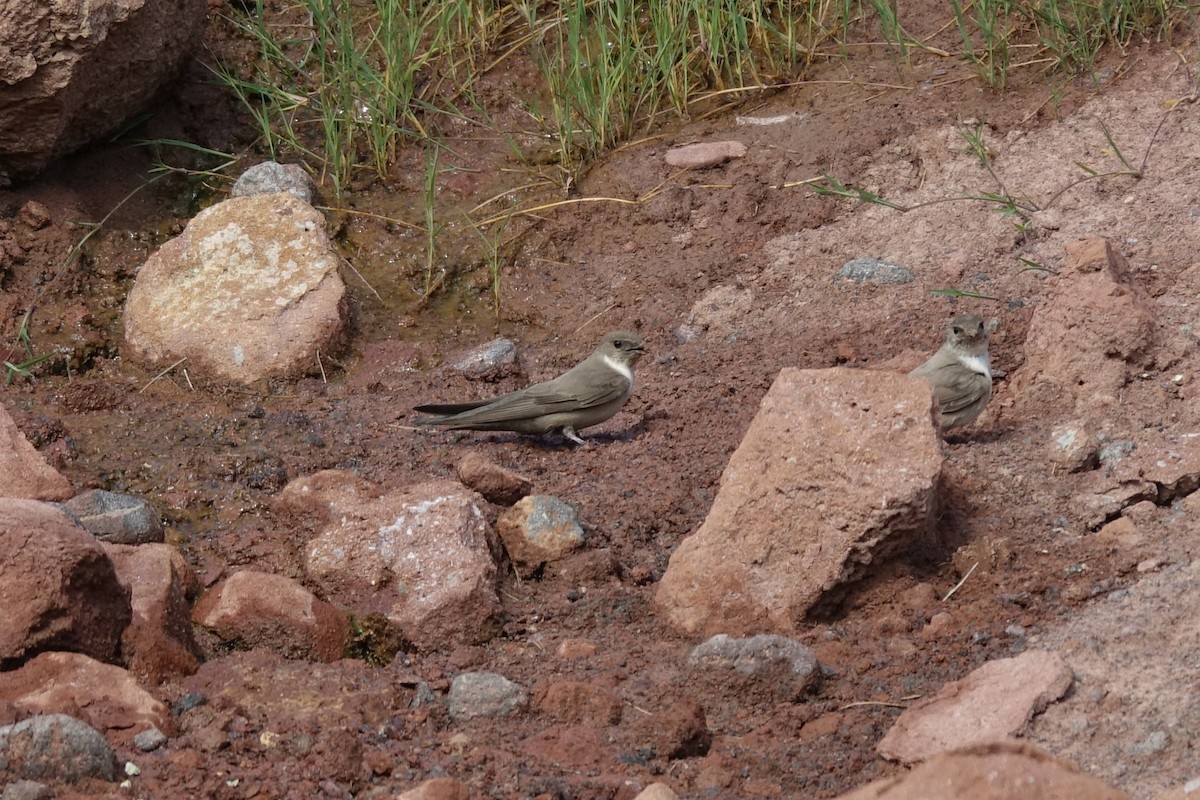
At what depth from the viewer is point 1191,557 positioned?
462 centimetres

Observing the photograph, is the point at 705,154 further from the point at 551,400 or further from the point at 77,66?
the point at 77,66

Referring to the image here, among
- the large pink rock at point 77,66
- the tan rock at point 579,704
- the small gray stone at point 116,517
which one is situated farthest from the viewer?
the large pink rock at point 77,66

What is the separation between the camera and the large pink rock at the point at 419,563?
479 centimetres

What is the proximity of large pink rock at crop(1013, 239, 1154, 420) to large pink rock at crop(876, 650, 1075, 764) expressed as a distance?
2098 millimetres

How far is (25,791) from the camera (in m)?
3.36

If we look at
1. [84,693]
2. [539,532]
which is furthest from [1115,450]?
[84,693]

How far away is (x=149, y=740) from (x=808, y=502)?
2100 mm

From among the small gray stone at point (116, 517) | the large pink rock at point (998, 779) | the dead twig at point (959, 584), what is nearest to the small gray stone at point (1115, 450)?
the dead twig at point (959, 584)

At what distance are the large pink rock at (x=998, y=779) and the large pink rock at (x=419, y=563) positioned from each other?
7.60ft

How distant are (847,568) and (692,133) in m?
4.43

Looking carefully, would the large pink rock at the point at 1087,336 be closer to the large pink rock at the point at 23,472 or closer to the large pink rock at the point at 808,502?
the large pink rock at the point at 808,502

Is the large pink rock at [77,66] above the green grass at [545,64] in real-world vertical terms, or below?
above

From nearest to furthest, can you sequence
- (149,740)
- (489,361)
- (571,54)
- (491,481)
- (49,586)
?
(149,740) < (49,586) < (491,481) < (489,361) < (571,54)

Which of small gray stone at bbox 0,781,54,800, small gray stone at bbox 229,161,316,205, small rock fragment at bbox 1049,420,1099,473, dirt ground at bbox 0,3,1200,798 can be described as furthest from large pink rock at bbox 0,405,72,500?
small rock fragment at bbox 1049,420,1099,473
